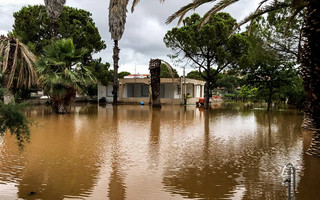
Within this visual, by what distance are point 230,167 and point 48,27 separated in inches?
1125

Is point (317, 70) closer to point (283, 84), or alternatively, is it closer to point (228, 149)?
point (228, 149)

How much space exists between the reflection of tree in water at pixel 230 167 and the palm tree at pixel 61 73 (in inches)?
420

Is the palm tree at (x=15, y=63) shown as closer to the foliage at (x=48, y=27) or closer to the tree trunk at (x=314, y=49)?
the foliage at (x=48, y=27)

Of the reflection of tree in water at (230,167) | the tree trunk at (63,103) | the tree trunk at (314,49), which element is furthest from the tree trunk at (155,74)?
the tree trunk at (314,49)

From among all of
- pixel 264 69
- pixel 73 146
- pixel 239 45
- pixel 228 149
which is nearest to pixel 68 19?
pixel 239 45

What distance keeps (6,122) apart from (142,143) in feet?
17.1

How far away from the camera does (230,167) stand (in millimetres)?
6520

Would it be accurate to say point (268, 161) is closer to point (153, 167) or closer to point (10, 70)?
point (153, 167)

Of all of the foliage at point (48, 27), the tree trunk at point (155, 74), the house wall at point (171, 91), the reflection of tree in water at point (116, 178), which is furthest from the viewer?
the house wall at point (171, 91)

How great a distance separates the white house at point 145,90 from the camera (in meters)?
33.3

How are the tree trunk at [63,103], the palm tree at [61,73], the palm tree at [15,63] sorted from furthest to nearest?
the tree trunk at [63,103], the palm tree at [61,73], the palm tree at [15,63]

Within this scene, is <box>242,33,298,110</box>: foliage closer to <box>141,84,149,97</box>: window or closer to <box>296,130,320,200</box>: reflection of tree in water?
<box>296,130,320,200</box>: reflection of tree in water

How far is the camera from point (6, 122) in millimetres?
4531

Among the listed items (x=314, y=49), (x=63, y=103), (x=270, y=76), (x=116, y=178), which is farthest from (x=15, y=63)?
(x=270, y=76)
